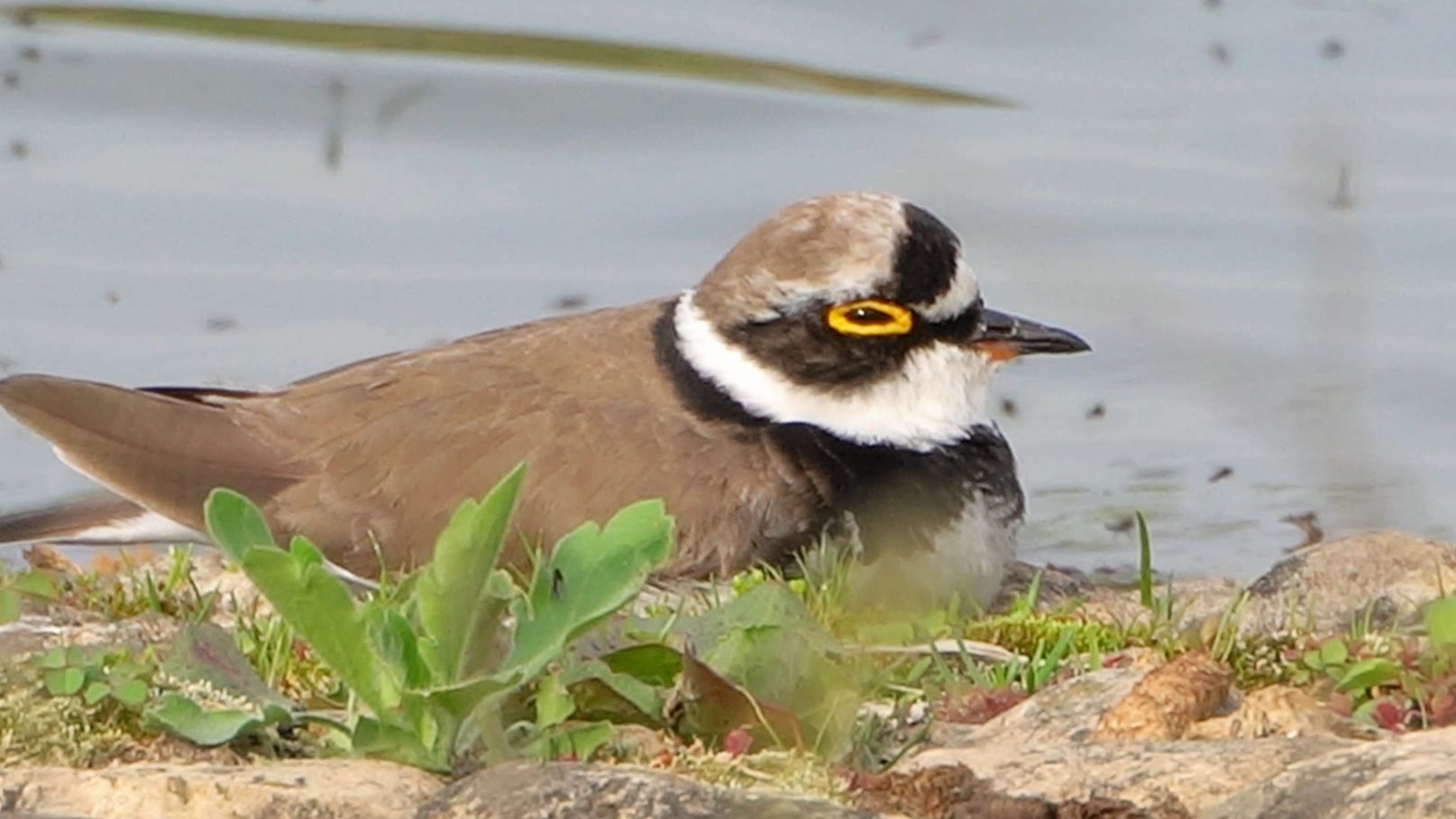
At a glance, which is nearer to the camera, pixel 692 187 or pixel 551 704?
pixel 551 704

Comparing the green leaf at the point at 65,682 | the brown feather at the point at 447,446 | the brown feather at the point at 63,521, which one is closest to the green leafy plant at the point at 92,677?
the green leaf at the point at 65,682

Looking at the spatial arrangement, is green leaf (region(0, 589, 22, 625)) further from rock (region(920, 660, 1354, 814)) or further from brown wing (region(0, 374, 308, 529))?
rock (region(920, 660, 1354, 814))

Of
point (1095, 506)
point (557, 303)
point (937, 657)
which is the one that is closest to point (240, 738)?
point (937, 657)

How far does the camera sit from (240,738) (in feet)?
14.9

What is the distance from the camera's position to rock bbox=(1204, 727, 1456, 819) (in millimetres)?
3865

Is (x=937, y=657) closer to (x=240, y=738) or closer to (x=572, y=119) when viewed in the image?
(x=240, y=738)

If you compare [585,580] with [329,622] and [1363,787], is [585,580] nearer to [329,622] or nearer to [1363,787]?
[329,622]

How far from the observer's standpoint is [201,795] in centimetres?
405

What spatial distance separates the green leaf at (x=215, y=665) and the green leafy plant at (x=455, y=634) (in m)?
0.06

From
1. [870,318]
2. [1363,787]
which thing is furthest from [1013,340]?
[1363,787]

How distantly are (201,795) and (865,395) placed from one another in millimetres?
4151

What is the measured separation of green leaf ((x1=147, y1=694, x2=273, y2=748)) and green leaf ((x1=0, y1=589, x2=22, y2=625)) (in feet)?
4.79

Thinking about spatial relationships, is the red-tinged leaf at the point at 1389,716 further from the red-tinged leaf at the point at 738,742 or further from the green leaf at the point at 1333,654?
the red-tinged leaf at the point at 738,742

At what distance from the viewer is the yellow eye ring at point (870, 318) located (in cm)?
791
